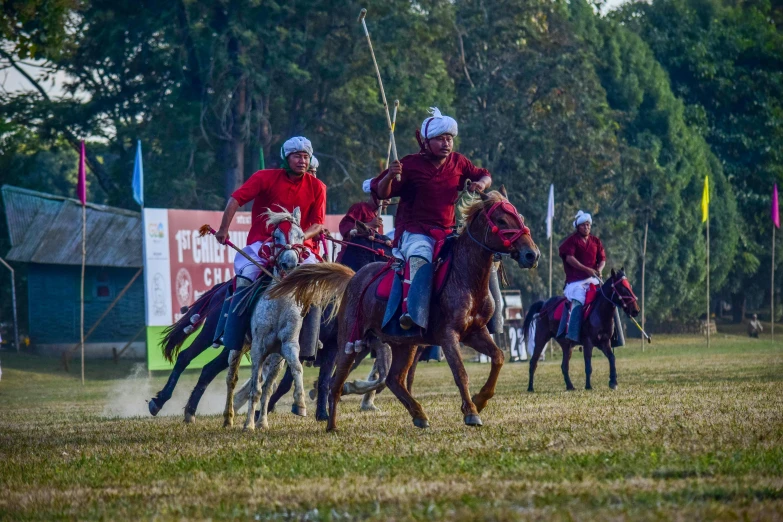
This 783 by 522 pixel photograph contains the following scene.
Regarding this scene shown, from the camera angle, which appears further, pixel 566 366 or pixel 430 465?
pixel 566 366

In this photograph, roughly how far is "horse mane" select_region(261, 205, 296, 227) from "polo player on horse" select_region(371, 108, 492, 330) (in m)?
1.36

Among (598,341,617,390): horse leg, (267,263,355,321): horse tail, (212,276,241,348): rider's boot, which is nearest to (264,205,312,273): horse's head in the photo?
(267,263,355,321): horse tail

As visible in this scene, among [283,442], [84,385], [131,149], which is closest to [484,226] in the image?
[283,442]

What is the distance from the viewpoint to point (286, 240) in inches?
470

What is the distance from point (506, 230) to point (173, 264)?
18.1 m

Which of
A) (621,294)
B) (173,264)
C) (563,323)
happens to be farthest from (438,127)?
(173,264)

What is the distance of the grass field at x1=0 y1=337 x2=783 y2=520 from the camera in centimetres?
603

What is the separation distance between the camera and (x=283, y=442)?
9.68 m

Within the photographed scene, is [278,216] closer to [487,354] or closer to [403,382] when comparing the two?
[403,382]

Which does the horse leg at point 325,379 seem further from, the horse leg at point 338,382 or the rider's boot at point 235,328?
the horse leg at point 338,382

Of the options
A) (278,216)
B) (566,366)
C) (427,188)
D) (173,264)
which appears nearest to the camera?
(427,188)

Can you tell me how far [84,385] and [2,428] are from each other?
14.1 metres

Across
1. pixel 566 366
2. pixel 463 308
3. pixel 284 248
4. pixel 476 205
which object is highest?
pixel 476 205

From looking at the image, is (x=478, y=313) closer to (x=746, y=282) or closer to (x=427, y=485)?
(x=427, y=485)
